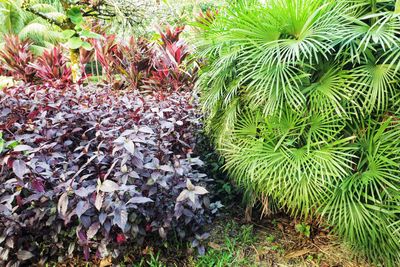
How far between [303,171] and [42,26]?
31.1ft

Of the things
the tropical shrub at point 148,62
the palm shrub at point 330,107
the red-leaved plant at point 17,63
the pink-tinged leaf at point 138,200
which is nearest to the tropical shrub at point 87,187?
the pink-tinged leaf at point 138,200

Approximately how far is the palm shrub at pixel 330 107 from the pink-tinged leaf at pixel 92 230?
36.2 inches

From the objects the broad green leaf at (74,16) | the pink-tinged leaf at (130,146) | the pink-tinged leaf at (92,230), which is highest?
the broad green leaf at (74,16)

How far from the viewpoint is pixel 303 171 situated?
1.76m

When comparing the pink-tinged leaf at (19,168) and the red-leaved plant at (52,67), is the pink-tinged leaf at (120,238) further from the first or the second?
the red-leaved plant at (52,67)

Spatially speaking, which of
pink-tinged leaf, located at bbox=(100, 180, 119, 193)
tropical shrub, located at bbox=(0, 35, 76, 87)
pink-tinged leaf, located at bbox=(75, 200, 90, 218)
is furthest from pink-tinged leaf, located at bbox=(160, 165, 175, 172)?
tropical shrub, located at bbox=(0, 35, 76, 87)

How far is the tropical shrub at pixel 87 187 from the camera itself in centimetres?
158

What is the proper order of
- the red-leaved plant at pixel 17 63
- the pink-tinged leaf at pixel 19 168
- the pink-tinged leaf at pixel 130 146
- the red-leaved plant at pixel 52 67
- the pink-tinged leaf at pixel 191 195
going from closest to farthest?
the pink-tinged leaf at pixel 19 168, the pink-tinged leaf at pixel 130 146, the pink-tinged leaf at pixel 191 195, the red-leaved plant at pixel 52 67, the red-leaved plant at pixel 17 63

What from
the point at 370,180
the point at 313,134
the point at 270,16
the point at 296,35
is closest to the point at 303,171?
the point at 313,134

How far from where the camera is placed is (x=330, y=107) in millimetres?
1691

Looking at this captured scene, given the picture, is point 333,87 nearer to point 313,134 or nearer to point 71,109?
point 313,134

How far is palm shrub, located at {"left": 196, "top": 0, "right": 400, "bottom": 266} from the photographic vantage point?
163 centimetres

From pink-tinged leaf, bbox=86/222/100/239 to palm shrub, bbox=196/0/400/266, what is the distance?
0.92 metres

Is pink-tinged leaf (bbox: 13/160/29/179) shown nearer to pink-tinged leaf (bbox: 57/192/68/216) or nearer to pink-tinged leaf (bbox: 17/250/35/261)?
pink-tinged leaf (bbox: 57/192/68/216)
